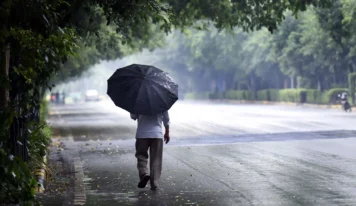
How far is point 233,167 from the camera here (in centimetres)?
1456

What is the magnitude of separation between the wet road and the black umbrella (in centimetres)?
125

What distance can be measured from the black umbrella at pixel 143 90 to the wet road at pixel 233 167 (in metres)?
1.25

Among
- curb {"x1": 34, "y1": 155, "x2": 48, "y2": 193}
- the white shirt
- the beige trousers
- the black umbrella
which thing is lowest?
curb {"x1": 34, "y1": 155, "x2": 48, "y2": 193}

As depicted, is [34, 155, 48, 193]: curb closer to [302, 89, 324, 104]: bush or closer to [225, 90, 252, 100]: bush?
[302, 89, 324, 104]: bush

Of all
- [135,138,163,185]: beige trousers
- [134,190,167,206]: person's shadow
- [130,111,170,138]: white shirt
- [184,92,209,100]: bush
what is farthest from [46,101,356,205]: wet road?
[184,92,209,100]: bush

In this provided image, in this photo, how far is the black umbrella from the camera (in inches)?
443

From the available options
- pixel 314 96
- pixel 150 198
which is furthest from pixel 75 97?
pixel 150 198

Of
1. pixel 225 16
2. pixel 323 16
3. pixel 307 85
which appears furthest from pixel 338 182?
pixel 307 85

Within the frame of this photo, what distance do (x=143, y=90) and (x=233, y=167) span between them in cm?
387

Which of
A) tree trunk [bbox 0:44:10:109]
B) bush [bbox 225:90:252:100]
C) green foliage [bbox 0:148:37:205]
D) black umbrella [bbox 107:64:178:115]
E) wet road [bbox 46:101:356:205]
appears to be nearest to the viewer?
green foliage [bbox 0:148:37:205]

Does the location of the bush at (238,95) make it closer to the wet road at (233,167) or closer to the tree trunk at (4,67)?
the wet road at (233,167)

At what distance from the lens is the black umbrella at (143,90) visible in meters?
11.3

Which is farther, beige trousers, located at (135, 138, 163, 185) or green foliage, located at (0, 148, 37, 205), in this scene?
beige trousers, located at (135, 138, 163, 185)

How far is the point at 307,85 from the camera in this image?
6141 cm
